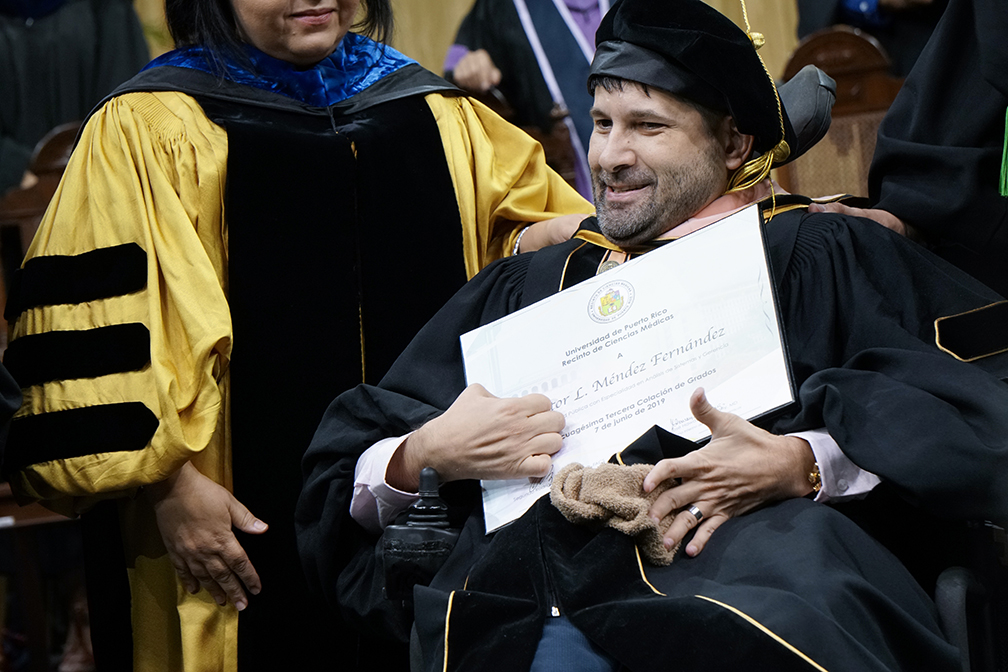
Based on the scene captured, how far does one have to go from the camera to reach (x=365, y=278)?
2.92 meters

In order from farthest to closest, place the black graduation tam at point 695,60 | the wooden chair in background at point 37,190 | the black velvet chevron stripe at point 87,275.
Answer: the wooden chair in background at point 37,190
the black velvet chevron stripe at point 87,275
the black graduation tam at point 695,60

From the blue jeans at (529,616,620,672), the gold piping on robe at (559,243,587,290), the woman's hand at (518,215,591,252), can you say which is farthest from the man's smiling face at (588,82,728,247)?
the blue jeans at (529,616,620,672)

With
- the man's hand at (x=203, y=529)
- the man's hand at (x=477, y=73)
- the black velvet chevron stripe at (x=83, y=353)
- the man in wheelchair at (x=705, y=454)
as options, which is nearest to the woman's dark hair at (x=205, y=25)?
the black velvet chevron stripe at (x=83, y=353)

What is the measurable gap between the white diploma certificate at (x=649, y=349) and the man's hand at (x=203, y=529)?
80cm

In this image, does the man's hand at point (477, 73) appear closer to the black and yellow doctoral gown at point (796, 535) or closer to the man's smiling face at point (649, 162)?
the man's smiling face at point (649, 162)

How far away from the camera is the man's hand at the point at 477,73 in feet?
14.4

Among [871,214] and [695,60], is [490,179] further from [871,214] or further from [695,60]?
[871,214]

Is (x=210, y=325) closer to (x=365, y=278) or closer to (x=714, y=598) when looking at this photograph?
(x=365, y=278)

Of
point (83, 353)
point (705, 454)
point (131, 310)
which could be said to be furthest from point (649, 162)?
point (83, 353)

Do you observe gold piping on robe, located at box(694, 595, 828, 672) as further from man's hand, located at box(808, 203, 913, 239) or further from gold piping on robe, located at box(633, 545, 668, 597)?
man's hand, located at box(808, 203, 913, 239)

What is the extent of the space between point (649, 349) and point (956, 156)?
2.96 ft

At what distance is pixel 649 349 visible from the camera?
1972 mm

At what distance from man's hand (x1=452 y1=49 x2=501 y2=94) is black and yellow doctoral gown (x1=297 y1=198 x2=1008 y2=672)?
235 cm

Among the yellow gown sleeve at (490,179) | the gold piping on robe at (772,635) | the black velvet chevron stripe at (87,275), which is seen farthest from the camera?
the yellow gown sleeve at (490,179)
